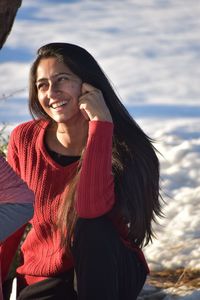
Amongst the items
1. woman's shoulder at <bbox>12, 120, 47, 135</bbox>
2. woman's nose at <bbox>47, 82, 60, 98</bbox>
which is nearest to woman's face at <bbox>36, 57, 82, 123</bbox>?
woman's nose at <bbox>47, 82, 60, 98</bbox>

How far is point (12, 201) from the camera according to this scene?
3.63 meters

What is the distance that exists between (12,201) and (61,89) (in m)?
0.91

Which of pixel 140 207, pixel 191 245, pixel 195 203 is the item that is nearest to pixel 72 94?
pixel 140 207

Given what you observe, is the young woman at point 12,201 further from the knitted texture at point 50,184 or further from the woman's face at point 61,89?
the woman's face at point 61,89

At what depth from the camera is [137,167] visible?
4.58 m

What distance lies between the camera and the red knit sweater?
4285 millimetres

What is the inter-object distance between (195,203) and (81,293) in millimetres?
4251

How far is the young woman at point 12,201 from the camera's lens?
11.9 feet

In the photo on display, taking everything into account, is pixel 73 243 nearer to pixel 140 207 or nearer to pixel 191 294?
pixel 140 207

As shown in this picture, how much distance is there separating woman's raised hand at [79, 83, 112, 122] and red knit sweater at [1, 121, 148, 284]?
0.03 m

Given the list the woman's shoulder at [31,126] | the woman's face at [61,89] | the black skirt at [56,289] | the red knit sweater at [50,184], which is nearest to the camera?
the red knit sweater at [50,184]

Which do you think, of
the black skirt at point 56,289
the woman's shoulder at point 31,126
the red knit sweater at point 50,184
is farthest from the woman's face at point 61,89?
the black skirt at point 56,289

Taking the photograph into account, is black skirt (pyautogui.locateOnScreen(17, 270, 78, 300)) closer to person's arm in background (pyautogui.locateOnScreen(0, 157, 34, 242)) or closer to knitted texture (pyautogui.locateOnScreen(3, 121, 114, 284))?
knitted texture (pyautogui.locateOnScreen(3, 121, 114, 284))

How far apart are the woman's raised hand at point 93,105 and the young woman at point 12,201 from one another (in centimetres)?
76
